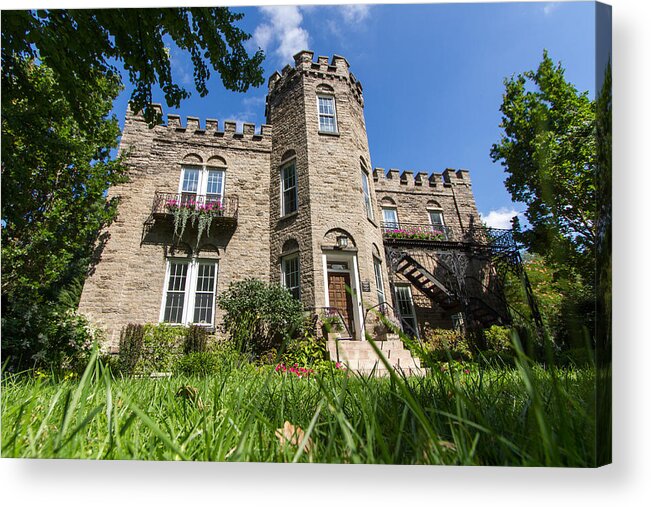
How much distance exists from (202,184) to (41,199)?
557cm

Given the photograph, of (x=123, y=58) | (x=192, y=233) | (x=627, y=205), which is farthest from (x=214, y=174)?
(x=627, y=205)

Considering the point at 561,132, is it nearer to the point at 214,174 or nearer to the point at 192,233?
the point at 192,233

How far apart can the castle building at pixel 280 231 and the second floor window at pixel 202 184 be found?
0.10 ft

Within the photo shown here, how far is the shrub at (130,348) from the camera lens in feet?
17.7

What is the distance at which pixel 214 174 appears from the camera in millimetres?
9617

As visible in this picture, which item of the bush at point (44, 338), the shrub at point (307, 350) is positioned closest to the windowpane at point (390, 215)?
the shrub at point (307, 350)

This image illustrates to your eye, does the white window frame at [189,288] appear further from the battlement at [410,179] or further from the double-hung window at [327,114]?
the battlement at [410,179]

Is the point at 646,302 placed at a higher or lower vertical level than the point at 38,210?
lower

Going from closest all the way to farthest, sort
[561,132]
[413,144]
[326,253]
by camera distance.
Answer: [561,132] < [413,144] < [326,253]

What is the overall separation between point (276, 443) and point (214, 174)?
9.76 m

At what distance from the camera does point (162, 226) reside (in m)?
8.52

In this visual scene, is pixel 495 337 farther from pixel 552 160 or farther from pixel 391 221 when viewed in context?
pixel 391 221

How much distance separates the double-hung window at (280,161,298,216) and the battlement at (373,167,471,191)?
4.39 m

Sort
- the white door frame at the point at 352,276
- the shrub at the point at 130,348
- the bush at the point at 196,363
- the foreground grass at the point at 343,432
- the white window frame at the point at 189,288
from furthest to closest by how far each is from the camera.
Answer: the white window frame at the point at 189,288 → the white door frame at the point at 352,276 → the shrub at the point at 130,348 → the bush at the point at 196,363 → the foreground grass at the point at 343,432
